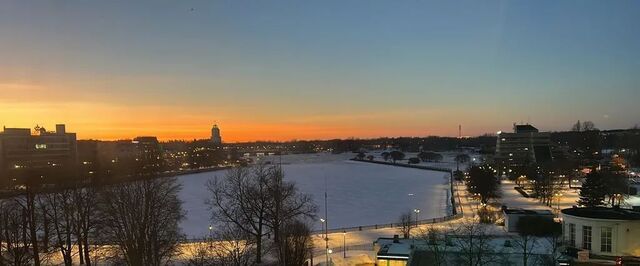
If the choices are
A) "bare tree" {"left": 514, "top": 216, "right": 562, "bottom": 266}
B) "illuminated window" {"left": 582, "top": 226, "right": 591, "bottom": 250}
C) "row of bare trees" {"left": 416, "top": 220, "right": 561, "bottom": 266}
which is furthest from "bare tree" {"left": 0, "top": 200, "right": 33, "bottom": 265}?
"bare tree" {"left": 514, "top": 216, "right": 562, "bottom": 266}

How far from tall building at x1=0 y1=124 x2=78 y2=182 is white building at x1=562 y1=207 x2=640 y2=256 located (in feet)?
270

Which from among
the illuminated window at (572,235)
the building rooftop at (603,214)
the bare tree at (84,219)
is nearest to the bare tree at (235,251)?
the bare tree at (84,219)

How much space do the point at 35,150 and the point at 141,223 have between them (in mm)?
86324

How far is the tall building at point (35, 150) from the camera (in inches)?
3462

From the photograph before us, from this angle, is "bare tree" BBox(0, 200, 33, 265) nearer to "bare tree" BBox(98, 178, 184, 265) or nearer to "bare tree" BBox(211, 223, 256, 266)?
"bare tree" BBox(98, 178, 184, 265)

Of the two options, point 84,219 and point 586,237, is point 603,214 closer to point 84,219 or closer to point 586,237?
point 586,237

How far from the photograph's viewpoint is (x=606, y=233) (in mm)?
19297

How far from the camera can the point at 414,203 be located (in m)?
47.3

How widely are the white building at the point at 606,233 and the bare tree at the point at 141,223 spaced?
640 inches

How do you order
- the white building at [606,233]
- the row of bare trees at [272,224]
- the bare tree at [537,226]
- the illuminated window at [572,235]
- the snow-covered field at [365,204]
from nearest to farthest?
1. the white building at [606,233]
2. the illuminated window at [572,235]
3. the row of bare trees at [272,224]
4. the bare tree at [537,226]
5. the snow-covered field at [365,204]

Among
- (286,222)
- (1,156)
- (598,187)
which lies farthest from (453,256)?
(1,156)

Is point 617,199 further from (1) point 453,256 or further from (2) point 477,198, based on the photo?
(1) point 453,256

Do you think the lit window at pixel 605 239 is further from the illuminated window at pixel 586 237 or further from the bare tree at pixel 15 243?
the bare tree at pixel 15 243

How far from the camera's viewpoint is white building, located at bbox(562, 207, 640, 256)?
19000mm
